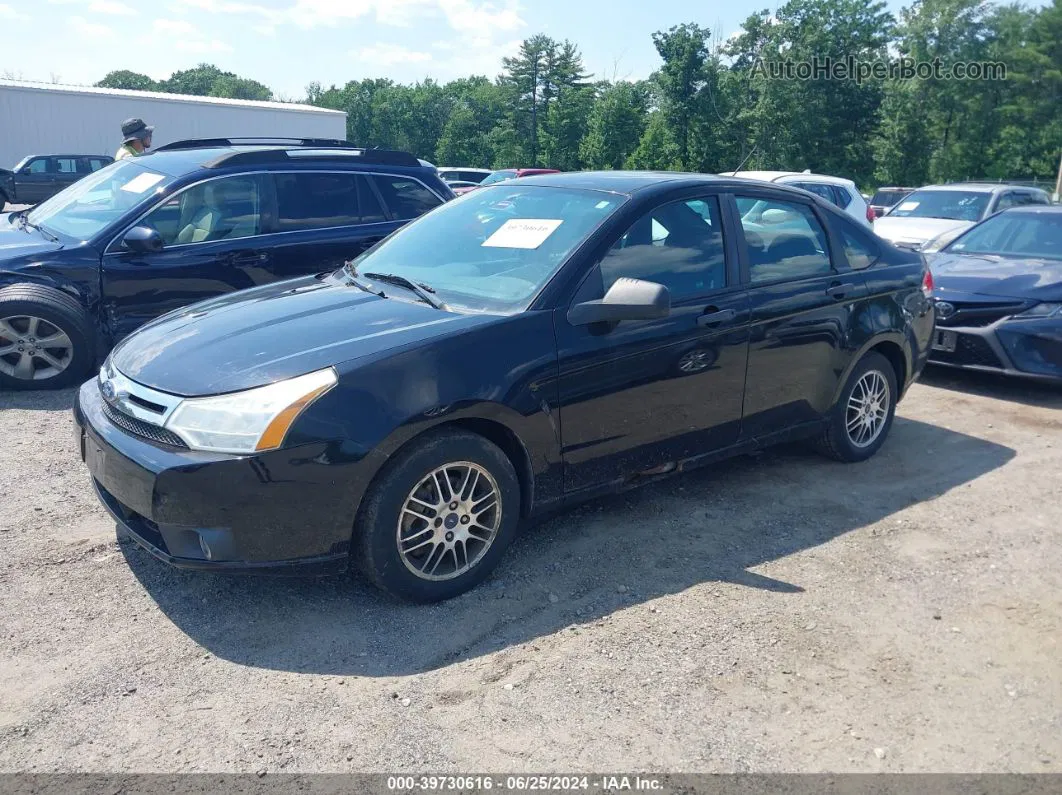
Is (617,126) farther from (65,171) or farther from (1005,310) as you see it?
(1005,310)

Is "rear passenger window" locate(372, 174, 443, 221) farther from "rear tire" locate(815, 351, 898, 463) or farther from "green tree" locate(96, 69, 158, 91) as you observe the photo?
"green tree" locate(96, 69, 158, 91)

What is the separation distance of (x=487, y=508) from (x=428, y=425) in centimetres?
49

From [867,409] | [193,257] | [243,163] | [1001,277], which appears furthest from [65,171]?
[867,409]

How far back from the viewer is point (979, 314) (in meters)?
7.31

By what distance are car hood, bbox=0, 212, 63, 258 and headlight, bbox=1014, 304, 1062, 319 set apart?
24.1 ft

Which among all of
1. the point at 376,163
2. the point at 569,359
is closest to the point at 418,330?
the point at 569,359

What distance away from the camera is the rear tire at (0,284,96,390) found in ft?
20.9

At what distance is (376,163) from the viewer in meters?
7.57

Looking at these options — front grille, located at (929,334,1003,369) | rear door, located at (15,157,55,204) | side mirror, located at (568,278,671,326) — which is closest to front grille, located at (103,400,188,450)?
side mirror, located at (568,278,671,326)

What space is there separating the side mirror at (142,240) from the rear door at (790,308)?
13.6ft

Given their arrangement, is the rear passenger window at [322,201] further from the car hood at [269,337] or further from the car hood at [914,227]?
the car hood at [914,227]

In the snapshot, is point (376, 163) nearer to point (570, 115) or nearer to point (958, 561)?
point (958, 561)

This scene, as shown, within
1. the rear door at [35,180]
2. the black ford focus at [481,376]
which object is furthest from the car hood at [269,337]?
the rear door at [35,180]

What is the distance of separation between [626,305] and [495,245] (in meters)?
0.84
